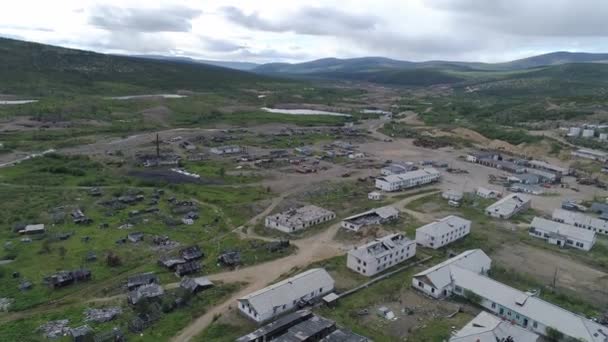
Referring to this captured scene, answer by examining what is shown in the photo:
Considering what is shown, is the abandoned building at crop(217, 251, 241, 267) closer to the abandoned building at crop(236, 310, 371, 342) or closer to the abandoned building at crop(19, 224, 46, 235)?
the abandoned building at crop(236, 310, 371, 342)

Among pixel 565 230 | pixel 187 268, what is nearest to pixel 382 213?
pixel 565 230

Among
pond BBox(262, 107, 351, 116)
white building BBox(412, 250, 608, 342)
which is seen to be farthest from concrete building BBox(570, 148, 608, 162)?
pond BBox(262, 107, 351, 116)

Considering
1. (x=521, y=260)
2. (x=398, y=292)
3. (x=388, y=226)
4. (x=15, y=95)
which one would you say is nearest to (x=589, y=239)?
(x=521, y=260)

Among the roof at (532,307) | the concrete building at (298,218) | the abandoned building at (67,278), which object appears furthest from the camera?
the concrete building at (298,218)

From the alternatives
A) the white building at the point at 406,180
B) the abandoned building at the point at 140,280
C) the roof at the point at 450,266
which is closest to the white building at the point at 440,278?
the roof at the point at 450,266

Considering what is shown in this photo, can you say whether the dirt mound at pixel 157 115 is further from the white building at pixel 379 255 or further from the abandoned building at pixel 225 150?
the white building at pixel 379 255

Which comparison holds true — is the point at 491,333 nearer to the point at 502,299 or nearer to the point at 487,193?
the point at 502,299
